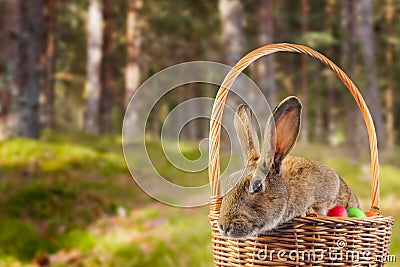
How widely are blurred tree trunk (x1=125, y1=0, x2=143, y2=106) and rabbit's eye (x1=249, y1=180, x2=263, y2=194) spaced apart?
46.4 feet

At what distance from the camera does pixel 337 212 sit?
296 centimetres

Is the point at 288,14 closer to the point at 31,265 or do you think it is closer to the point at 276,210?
the point at 31,265

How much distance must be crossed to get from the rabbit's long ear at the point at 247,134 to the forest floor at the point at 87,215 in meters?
2.09

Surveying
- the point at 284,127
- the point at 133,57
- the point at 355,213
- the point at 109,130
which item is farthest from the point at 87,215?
the point at 109,130

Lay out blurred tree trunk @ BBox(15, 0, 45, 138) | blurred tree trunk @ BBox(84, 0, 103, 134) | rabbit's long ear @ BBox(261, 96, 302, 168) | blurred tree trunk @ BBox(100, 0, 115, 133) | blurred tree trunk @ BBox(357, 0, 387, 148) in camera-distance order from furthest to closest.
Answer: blurred tree trunk @ BBox(100, 0, 115, 133) → blurred tree trunk @ BBox(84, 0, 103, 134) → blurred tree trunk @ BBox(357, 0, 387, 148) → blurred tree trunk @ BBox(15, 0, 45, 138) → rabbit's long ear @ BBox(261, 96, 302, 168)

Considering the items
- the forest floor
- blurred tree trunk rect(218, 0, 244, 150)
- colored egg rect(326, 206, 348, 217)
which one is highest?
blurred tree trunk rect(218, 0, 244, 150)

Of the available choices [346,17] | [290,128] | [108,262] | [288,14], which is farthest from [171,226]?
[288,14]

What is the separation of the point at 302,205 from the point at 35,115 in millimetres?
8798

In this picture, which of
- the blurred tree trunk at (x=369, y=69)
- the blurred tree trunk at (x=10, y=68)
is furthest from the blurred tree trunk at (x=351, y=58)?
the blurred tree trunk at (x=10, y=68)

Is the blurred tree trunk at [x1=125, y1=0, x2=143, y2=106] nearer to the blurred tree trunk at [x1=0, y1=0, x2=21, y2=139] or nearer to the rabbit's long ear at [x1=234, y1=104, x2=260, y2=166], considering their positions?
the blurred tree trunk at [x1=0, y1=0, x2=21, y2=139]

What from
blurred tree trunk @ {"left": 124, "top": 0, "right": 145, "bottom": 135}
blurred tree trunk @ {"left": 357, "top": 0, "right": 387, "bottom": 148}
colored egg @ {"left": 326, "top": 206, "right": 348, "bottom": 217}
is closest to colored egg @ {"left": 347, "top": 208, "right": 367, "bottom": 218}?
colored egg @ {"left": 326, "top": 206, "right": 348, "bottom": 217}

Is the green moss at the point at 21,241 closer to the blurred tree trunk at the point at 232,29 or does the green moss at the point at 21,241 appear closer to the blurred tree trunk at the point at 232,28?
the blurred tree trunk at the point at 232,29

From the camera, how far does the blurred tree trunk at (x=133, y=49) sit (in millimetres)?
17109

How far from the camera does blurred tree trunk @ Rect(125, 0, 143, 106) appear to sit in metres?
17.1
